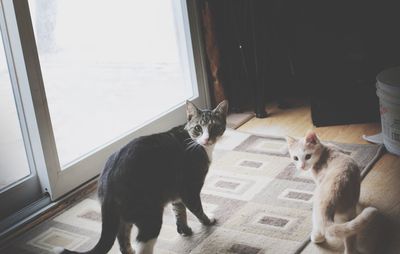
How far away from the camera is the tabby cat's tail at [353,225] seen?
1820 mm

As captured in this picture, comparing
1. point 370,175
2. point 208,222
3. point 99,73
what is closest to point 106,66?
point 99,73

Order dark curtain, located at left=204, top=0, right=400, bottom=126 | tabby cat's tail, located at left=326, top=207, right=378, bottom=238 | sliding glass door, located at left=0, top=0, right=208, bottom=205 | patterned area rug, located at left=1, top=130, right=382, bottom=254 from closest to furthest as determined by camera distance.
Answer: tabby cat's tail, located at left=326, top=207, right=378, bottom=238 → patterned area rug, located at left=1, top=130, right=382, bottom=254 → sliding glass door, located at left=0, top=0, right=208, bottom=205 → dark curtain, located at left=204, top=0, right=400, bottom=126

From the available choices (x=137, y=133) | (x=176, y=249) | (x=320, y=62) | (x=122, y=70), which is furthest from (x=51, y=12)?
(x=320, y=62)

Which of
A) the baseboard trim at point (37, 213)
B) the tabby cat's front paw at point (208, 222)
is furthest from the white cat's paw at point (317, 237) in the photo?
the baseboard trim at point (37, 213)

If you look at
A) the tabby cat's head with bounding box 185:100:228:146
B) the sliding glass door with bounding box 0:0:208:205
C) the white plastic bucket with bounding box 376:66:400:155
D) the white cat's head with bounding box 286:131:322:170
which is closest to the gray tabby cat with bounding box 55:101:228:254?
the tabby cat's head with bounding box 185:100:228:146

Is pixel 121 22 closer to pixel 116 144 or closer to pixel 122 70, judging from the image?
pixel 122 70

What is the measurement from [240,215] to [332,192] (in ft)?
1.48

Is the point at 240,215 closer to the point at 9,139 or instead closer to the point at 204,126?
the point at 204,126

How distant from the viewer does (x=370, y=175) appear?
2521mm

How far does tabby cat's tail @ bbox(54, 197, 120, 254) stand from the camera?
6.06 feet

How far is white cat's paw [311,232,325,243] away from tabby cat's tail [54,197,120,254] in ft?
2.30

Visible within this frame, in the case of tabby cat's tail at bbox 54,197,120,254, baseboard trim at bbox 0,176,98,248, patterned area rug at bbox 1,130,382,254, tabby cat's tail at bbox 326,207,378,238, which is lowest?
patterned area rug at bbox 1,130,382,254

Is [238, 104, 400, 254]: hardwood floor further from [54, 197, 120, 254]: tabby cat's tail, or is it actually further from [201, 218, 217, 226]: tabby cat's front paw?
[54, 197, 120, 254]: tabby cat's tail

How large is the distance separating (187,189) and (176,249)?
0.23 meters
